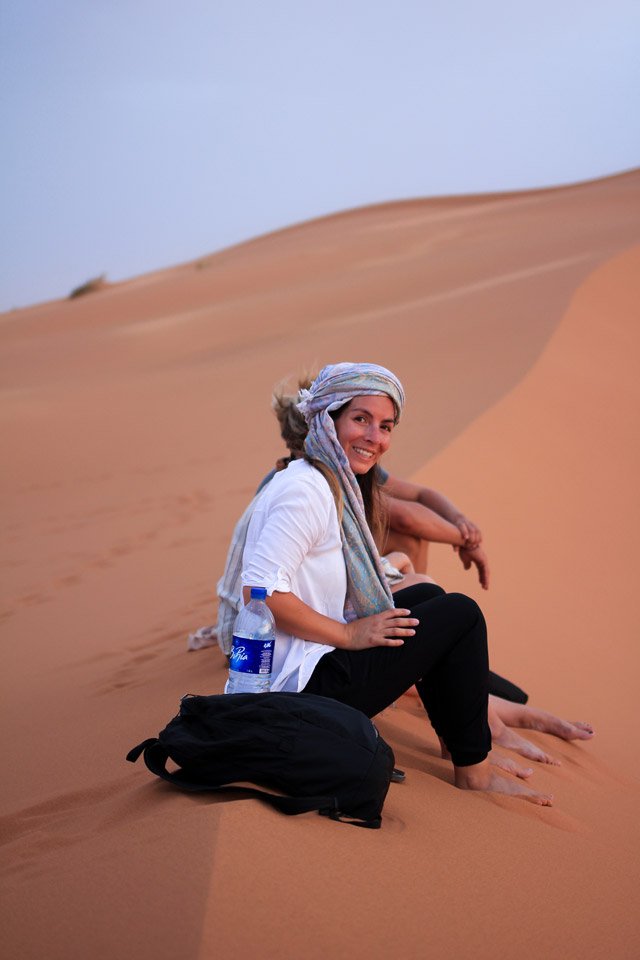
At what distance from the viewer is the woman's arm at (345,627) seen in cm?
329

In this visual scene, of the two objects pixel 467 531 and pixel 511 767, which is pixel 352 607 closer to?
pixel 511 767

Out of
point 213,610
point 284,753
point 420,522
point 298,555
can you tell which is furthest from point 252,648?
point 213,610


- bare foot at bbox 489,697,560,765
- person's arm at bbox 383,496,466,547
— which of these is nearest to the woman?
bare foot at bbox 489,697,560,765

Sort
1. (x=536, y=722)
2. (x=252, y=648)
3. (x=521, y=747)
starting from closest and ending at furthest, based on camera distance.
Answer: (x=252, y=648) → (x=521, y=747) → (x=536, y=722)

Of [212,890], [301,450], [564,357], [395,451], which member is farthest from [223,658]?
[564,357]

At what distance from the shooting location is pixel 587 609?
22.1 ft

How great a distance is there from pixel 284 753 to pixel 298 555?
66cm

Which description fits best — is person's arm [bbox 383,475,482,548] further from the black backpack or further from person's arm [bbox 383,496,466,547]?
the black backpack

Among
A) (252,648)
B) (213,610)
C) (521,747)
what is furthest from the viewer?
(213,610)

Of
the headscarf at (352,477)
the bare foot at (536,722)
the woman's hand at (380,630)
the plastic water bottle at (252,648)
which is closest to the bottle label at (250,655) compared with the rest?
the plastic water bottle at (252,648)

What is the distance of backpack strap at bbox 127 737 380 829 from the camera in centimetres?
287

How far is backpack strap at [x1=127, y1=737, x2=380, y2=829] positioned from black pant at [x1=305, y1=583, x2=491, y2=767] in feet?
1.54

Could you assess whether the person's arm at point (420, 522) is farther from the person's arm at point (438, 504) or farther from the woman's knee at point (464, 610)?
the woman's knee at point (464, 610)

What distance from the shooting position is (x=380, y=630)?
3352 millimetres
